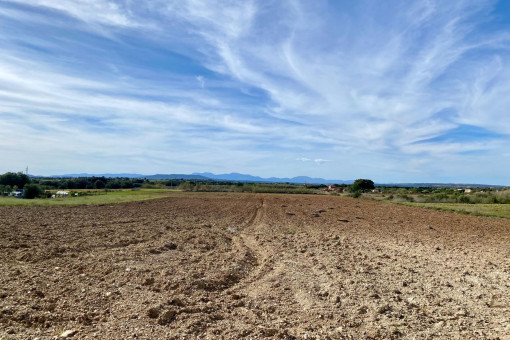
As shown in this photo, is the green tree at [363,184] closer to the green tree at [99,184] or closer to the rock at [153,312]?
the rock at [153,312]

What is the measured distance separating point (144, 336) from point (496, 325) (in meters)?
6.24

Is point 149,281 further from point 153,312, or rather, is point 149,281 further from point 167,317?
point 167,317

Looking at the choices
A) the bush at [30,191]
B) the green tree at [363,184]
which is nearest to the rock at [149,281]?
the bush at [30,191]

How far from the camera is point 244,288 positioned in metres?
8.41

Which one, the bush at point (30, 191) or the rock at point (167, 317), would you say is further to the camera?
the bush at point (30, 191)

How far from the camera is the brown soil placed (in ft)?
19.0

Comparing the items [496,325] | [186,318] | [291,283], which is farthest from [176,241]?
[496,325]

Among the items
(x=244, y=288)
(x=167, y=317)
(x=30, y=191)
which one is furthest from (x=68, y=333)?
(x=30, y=191)

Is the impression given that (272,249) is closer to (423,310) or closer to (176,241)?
(176,241)

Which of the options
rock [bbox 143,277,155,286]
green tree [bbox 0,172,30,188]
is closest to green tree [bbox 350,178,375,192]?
rock [bbox 143,277,155,286]

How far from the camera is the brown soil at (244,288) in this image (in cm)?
578

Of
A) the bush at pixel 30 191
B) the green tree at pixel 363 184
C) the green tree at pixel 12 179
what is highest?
the green tree at pixel 363 184

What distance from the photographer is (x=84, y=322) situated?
227 inches

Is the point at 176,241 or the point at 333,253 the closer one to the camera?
the point at 333,253
